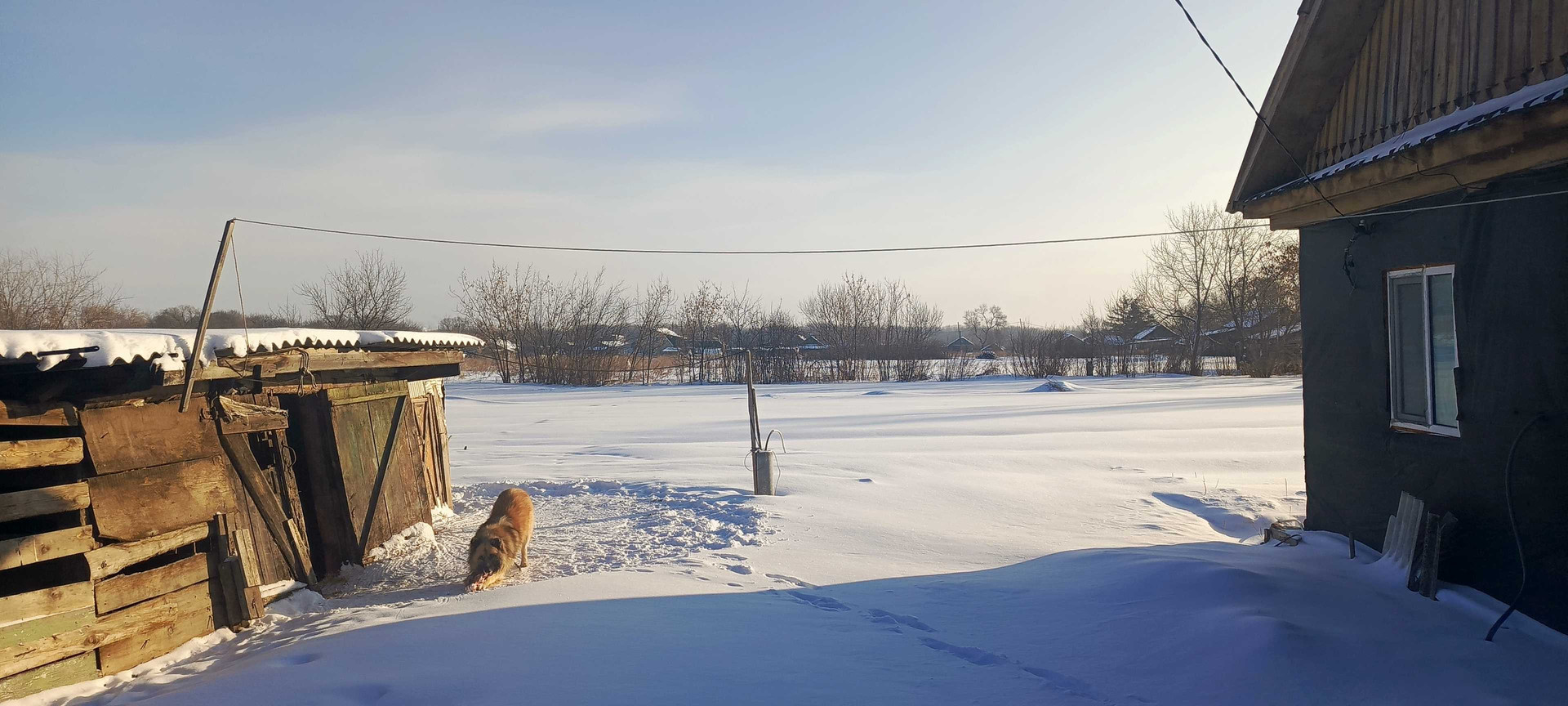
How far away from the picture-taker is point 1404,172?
4953 millimetres

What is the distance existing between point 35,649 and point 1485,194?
8.33 metres

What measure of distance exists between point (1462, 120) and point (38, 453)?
820 centimetres

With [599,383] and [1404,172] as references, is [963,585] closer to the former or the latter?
[1404,172]

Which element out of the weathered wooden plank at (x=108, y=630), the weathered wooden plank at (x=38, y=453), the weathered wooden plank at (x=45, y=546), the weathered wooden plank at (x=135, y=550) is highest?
the weathered wooden plank at (x=38, y=453)

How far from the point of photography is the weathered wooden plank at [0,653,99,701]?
3.93 meters

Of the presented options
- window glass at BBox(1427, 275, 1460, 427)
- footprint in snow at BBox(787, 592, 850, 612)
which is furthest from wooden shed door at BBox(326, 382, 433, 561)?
window glass at BBox(1427, 275, 1460, 427)

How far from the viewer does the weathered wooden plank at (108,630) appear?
397 centimetres

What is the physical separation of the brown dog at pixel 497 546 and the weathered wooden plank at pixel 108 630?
Answer: 170 cm

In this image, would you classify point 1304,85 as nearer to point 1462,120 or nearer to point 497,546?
point 1462,120

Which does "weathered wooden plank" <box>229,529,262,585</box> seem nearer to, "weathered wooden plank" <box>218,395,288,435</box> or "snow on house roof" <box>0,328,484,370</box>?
"weathered wooden plank" <box>218,395,288,435</box>

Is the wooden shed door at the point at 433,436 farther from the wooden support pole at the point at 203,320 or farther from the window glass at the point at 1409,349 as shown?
the window glass at the point at 1409,349

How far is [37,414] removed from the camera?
4.32 meters

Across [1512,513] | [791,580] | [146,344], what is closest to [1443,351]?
[1512,513]

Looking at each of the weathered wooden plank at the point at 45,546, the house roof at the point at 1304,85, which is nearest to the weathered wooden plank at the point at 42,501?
the weathered wooden plank at the point at 45,546
